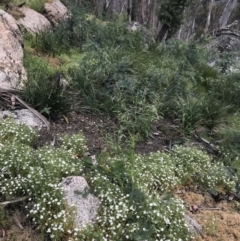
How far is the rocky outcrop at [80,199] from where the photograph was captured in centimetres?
329

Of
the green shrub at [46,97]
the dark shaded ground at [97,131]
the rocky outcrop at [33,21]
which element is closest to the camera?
the dark shaded ground at [97,131]

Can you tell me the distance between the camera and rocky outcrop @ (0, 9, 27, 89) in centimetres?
534

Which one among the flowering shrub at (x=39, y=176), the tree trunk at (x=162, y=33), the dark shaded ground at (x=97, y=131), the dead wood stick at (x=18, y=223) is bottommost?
the dead wood stick at (x=18, y=223)

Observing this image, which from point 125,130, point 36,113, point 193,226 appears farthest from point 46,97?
point 193,226

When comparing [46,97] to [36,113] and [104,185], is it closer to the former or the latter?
[36,113]

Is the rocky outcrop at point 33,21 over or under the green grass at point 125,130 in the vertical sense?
under

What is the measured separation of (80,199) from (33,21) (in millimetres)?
6573

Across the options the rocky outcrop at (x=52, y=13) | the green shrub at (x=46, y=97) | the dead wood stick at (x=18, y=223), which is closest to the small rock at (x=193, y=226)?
the dead wood stick at (x=18, y=223)

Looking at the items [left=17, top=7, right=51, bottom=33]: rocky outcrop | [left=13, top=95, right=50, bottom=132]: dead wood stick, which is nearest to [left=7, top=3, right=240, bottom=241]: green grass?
[left=13, top=95, right=50, bottom=132]: dead wood stick

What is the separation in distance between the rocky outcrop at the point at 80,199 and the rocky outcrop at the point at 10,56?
7.56 feet

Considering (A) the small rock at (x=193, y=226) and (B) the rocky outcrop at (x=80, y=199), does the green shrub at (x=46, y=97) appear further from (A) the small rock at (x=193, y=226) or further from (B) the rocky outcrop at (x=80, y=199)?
(A) the small rock at (x=193, y=226)

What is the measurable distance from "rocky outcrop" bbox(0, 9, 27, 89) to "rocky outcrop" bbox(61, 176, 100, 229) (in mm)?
2304

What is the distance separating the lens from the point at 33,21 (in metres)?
8.83

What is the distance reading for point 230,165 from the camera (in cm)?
491
